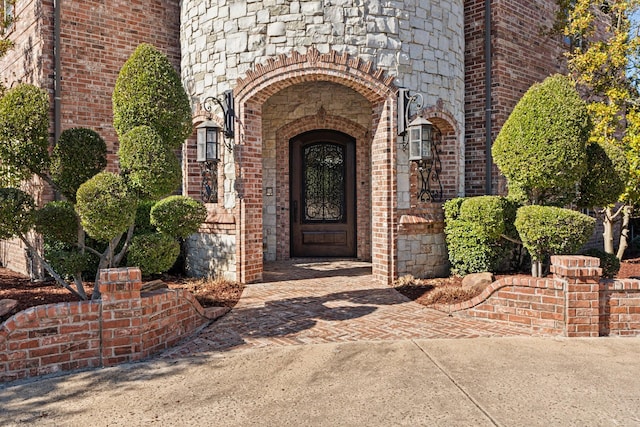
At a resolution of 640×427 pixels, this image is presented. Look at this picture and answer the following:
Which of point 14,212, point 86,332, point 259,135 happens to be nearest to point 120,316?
point 86,332

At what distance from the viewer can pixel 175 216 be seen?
15.3 ft

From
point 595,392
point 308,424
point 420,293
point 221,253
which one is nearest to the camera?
point 308,424

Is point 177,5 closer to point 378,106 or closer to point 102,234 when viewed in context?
point 378,106

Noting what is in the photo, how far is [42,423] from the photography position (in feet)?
8.79

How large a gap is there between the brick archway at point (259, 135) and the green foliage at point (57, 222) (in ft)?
8.44

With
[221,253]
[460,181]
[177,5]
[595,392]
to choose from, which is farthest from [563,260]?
[177,5]

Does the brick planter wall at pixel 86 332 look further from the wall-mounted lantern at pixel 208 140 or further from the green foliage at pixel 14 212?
the wall-mounted lantern at pixel 208 140

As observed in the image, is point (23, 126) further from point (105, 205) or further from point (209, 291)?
point (209, 291)

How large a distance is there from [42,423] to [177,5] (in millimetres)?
8227

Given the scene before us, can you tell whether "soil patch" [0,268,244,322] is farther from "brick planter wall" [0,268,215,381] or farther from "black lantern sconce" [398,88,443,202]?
"black lantern sconce" [398,88,443,202]

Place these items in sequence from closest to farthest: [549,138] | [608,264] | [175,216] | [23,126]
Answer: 1. [23,126]
2. [175,216]
3. [549,138]
4. [608,264]

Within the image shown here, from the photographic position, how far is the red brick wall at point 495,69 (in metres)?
8.54

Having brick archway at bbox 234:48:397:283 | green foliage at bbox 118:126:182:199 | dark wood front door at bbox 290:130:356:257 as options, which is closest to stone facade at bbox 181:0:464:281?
brick archway at bbox 234:48:397:283

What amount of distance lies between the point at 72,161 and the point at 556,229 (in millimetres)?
5534
